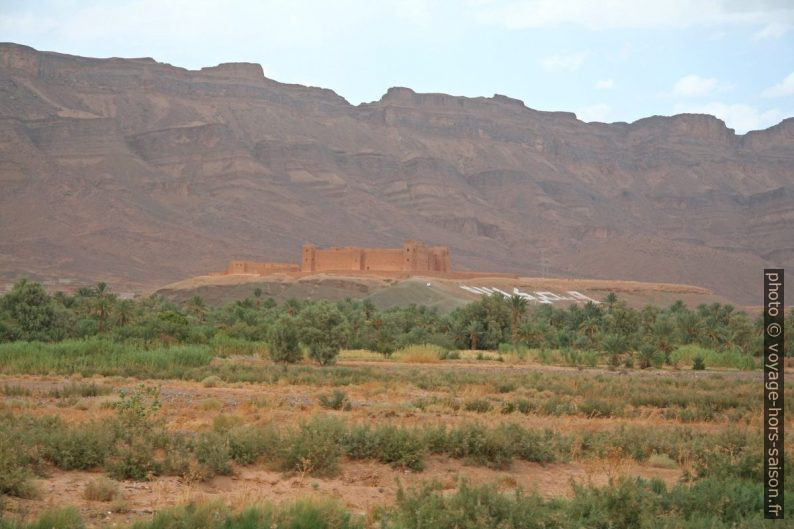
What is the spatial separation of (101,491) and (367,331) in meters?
35.4

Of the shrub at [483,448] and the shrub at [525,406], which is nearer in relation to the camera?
the shrub at [483,448]

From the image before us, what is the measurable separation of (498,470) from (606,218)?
624 ft

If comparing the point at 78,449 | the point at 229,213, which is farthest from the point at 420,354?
the point at 229,213

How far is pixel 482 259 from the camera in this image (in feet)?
527

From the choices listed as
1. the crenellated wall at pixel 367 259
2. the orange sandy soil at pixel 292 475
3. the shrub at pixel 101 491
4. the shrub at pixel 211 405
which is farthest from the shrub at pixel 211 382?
the crenellated wall at pixel 367 259

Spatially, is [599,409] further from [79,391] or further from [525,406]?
[79,391]

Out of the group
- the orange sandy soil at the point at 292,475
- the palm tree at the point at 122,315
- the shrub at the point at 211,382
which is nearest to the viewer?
the orange sandy soil at the point at 292,475

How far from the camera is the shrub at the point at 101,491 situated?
1111 centimetres

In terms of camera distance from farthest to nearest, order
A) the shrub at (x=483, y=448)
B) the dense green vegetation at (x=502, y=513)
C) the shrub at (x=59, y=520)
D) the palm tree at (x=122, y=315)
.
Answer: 1. the palm tree at (x=122, y=315)
2. the shrub at (x=483, y=448)
3. the dense green vegetation at (x=502, y=513)
4. the shrub at (x=59, y=520)

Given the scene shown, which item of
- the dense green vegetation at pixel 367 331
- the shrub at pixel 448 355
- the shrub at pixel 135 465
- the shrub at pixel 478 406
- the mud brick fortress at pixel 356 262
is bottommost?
the shrub at pixel 135 465

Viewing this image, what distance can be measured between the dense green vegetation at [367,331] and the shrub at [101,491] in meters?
19.6

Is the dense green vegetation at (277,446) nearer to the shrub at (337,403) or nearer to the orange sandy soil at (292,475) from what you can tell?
the orange sandy soil at (292,475)

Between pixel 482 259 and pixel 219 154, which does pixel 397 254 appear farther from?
pixel 219 154

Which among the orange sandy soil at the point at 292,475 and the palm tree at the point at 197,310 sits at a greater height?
the palm tree at the point at 197,310
